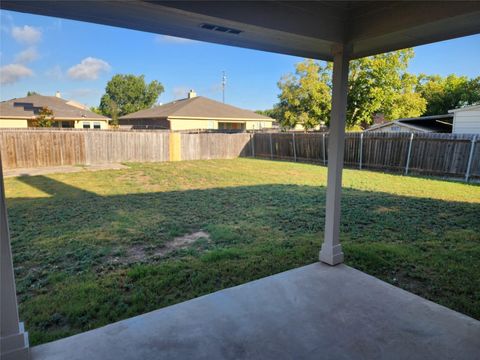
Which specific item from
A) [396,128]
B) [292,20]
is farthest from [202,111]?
[292,20]

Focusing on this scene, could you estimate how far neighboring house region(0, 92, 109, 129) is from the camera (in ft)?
63.5

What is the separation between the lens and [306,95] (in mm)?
18469

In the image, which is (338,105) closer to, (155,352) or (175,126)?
(155,352)

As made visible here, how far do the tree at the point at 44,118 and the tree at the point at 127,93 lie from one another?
25.0m

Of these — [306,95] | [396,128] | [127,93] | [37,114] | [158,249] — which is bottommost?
[158,249]

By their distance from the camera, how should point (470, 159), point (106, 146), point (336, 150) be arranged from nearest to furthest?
point (336, 150) → point (470, 159) → point (106, 146)

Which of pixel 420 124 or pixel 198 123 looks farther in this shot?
pixel 198 123

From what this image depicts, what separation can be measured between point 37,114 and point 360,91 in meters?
19.6

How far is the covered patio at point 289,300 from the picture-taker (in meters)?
1.93

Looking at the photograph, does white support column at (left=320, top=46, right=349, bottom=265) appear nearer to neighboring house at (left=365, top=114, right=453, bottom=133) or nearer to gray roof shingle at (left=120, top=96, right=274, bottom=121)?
neighboring house at (left=365, top=114, right=453, bottom=133)

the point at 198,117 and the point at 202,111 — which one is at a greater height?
the point at 202,111

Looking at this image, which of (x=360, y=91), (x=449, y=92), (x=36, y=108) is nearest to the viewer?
(x=360, y=91)

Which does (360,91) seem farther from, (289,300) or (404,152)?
(289,300)

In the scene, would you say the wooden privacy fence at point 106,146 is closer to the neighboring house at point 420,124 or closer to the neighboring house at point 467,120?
the neighboring house at point 420,124
